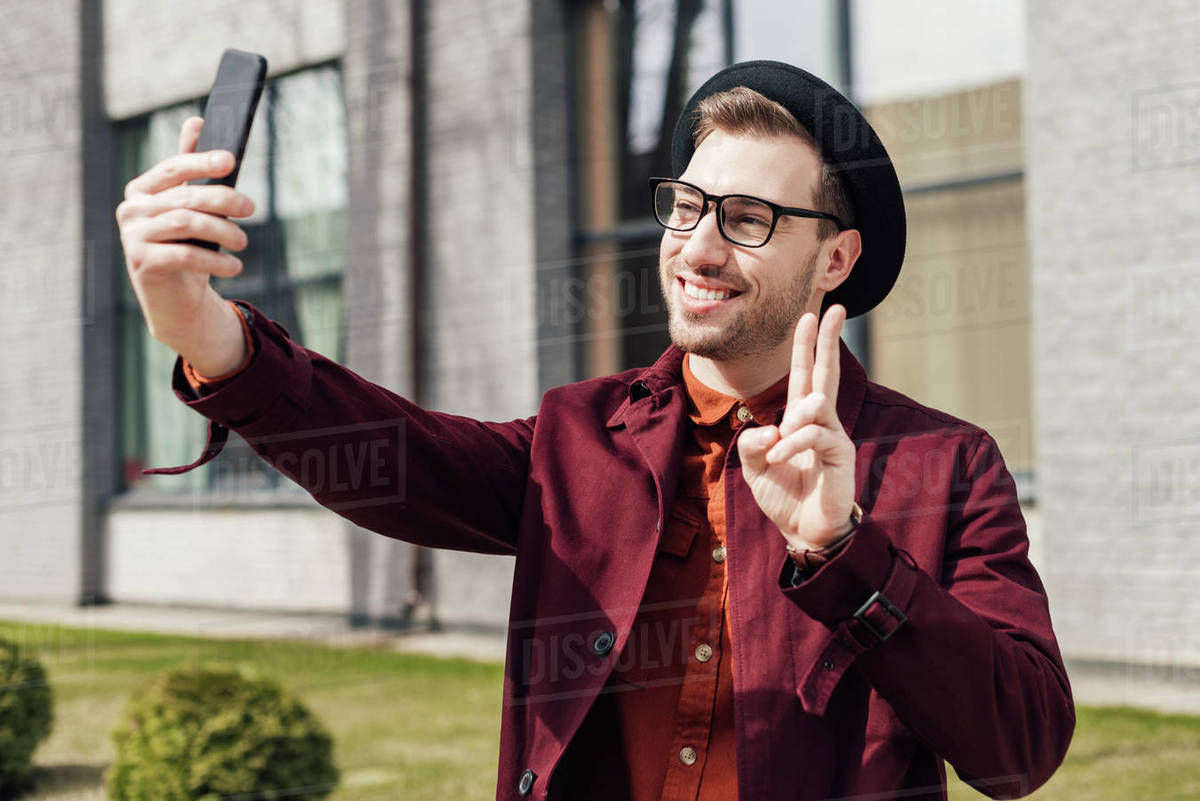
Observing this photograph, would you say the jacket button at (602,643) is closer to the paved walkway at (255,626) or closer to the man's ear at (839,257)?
the man's ear at (839,257)

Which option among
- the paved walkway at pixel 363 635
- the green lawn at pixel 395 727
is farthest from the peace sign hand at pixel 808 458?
the paved walkway at pixel 363 635

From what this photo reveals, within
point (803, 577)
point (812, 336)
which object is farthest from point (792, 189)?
point (803, 577)

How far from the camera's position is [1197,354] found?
20.5 ft

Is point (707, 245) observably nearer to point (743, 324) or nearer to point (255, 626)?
point (743, 324)

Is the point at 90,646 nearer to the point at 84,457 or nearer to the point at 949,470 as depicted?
the point at 84,457

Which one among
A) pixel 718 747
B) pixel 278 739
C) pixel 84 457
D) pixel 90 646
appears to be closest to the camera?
pixel 718 747

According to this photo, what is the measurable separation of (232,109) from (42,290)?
39.9 ft

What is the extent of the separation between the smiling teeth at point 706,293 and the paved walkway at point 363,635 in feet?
16.5

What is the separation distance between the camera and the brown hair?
81.0 inches

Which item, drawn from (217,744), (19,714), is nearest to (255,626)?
(19,714)

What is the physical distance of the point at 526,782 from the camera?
6.35 ft

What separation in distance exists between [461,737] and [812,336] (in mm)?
4935

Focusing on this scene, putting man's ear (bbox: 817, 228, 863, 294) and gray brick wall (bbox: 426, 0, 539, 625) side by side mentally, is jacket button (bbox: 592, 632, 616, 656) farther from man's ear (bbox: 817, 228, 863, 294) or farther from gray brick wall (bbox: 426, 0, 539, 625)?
gray brick wall (bbox: 426, 0, 539, 625)

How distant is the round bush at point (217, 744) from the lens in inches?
175
